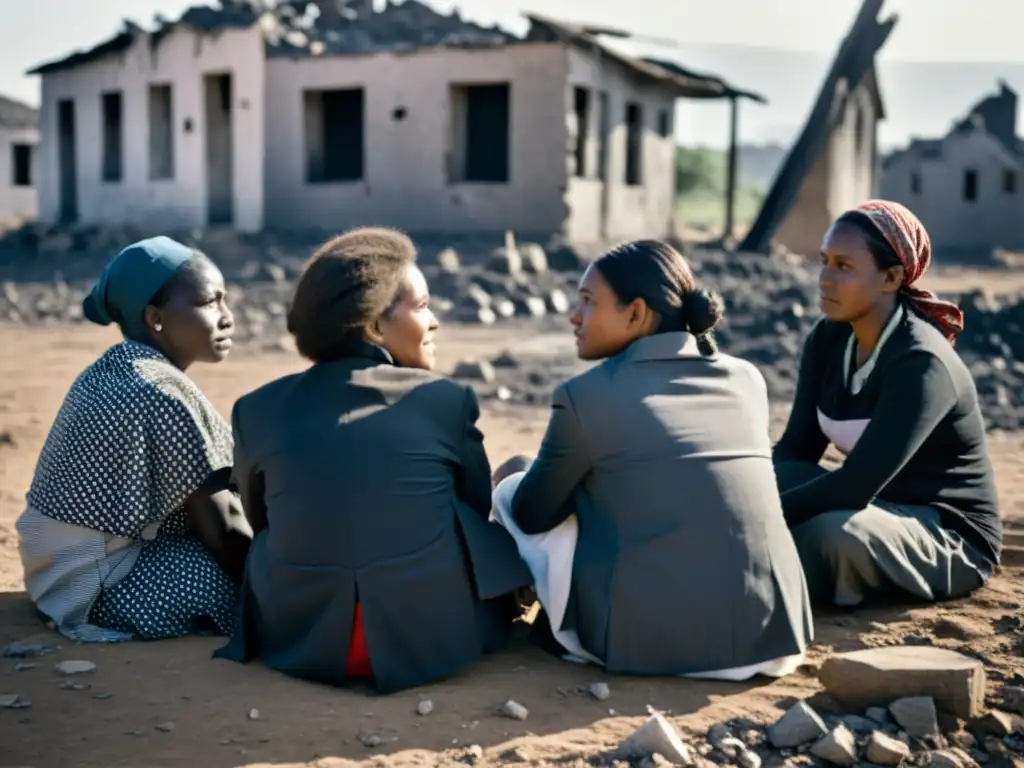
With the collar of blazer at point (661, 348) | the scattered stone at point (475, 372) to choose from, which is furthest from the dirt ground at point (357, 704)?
the scattered stone at point (475, 372)

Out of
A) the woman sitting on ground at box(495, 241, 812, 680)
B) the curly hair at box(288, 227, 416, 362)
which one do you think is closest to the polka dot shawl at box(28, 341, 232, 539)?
the curly hair at box(288, 227, 416, 362)

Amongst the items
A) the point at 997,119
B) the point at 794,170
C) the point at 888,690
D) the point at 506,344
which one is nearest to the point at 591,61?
the point at 794,170

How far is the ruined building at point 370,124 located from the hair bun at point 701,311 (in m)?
15.4

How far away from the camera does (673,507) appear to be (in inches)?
133

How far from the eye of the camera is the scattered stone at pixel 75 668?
3.56m

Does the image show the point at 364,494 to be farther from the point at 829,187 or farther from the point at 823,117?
the point at 829,187

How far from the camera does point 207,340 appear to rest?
399cm

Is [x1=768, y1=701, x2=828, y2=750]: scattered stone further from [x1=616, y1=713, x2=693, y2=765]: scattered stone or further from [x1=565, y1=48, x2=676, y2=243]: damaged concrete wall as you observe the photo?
[x1=565, y1=48, x2=676, y2=243]: damaged concrete wall

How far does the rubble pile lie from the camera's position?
10.5m

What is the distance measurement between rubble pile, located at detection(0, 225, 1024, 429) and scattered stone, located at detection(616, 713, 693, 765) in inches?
Answer: 251

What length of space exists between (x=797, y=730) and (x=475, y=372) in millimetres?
6953

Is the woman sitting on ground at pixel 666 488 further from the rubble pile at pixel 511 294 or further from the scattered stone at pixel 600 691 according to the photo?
the rubble pile at pixel 511 294

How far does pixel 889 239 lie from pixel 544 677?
1.80 m

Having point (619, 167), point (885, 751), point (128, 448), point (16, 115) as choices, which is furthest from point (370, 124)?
point (16, 115)
